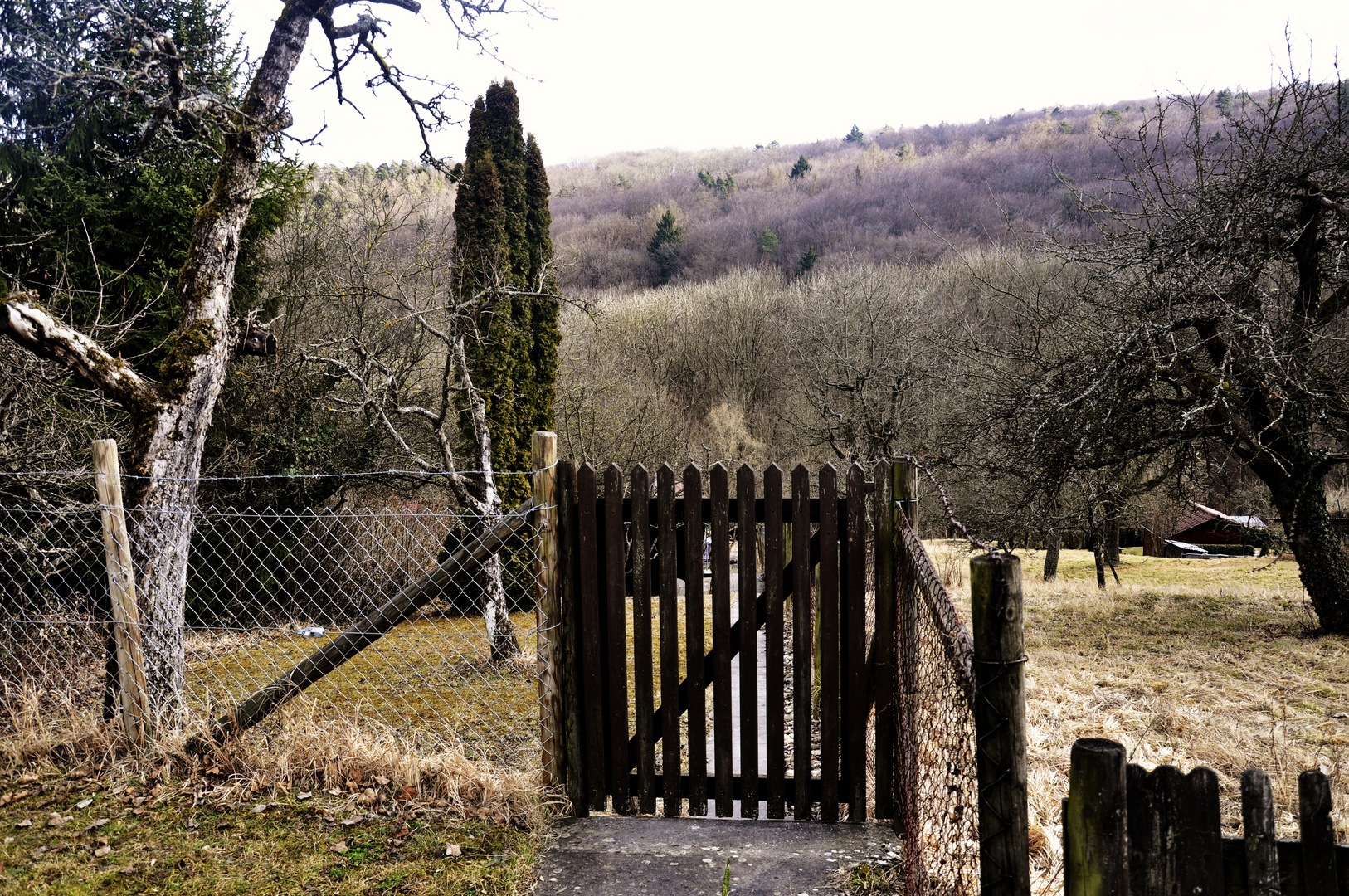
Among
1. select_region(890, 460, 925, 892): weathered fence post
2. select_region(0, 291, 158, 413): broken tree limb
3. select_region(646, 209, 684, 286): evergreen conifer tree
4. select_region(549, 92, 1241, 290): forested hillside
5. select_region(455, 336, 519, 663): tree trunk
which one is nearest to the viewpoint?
select_region(890, 460, 925, 892): weathered fence post

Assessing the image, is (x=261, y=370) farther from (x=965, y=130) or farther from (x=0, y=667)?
(x=965, y=130)

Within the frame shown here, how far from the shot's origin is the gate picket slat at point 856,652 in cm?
353

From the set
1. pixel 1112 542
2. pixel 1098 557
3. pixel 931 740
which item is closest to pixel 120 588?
pixel 931 740

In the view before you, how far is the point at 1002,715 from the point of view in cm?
165

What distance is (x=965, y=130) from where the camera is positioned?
82.8m

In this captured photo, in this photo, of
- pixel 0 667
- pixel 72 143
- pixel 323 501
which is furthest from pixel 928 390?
pixel 0 667

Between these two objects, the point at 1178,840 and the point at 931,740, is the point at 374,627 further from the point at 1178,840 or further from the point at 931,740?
the point at 1178,840

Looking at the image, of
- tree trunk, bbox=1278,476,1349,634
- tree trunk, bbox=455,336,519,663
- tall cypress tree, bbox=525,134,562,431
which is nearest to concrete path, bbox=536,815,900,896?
tree trunk, bbox=455,336,519,663

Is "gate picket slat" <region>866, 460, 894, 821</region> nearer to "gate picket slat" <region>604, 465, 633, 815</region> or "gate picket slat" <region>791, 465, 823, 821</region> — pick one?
"gate picket slat" <region>791, 465, 823, 821</region>

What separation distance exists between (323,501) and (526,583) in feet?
12.4

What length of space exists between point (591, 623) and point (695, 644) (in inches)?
19.3

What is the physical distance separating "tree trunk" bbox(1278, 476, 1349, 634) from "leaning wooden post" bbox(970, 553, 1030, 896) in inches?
426

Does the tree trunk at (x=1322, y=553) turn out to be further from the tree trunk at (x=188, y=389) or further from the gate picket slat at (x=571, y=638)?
the tree trunk at (x=188, y=389)

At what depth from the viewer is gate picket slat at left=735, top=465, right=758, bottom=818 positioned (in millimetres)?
3494
